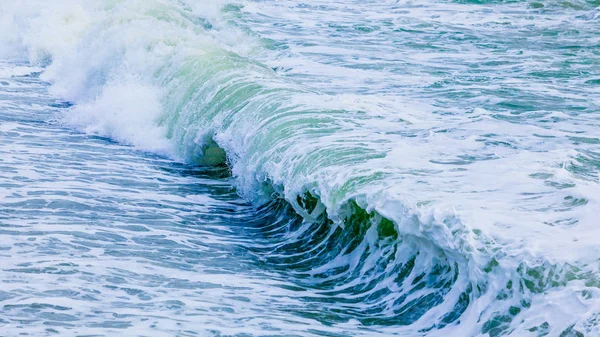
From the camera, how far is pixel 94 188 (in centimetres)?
880

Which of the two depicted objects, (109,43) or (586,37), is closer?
(109,43)

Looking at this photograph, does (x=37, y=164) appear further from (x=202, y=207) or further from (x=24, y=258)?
(x=24, y=258)

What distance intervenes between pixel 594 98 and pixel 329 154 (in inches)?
169

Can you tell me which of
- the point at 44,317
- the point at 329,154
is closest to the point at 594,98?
the point at 329,154

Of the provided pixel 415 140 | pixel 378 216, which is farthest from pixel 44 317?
pixel 415 140

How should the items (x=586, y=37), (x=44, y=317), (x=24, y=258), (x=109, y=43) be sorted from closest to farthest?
(x=44, y=317) < (x=24, y=258) < (x=109, y=43) < (x=586, y=37)

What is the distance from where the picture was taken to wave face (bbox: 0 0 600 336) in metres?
5.70

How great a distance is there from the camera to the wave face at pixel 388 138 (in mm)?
5695

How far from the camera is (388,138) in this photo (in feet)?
28.7

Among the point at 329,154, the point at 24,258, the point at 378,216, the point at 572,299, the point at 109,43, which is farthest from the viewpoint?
the point at 109,43

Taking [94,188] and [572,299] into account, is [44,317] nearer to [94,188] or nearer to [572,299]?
[572,299]

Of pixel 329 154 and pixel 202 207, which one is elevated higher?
pixel 329 154

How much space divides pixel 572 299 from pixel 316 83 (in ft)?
26.3

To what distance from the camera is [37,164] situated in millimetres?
9664
